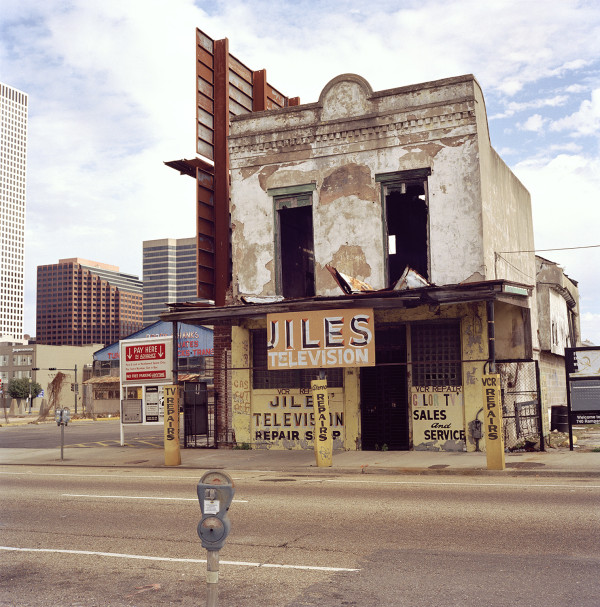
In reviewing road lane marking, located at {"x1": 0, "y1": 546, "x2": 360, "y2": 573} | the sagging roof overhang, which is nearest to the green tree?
the sagging roof overhang

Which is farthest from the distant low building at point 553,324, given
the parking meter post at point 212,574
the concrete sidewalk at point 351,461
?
the parking meter post at point 212,574

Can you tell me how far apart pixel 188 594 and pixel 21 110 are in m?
210

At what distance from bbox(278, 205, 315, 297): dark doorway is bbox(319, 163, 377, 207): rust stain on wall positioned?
1319mm

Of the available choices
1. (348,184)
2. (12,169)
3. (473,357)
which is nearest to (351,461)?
(473,357)

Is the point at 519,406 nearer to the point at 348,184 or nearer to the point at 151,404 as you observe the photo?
the point at 348,184

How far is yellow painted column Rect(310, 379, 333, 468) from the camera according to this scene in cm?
1631

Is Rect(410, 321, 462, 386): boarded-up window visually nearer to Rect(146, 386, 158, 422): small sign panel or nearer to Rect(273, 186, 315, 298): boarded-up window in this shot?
Rect(273, 186, 315, 298): boarded-up window

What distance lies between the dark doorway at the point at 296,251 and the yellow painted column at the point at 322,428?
17.6 ft

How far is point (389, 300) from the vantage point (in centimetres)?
1633

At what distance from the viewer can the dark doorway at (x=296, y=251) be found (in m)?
22.0

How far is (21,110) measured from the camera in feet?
633

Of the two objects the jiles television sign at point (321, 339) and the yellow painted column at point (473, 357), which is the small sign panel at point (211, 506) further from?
the yellow painted column at point (473, 357)

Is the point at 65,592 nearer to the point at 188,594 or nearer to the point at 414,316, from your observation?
the point at 188,594

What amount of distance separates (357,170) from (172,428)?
29.6 feet
